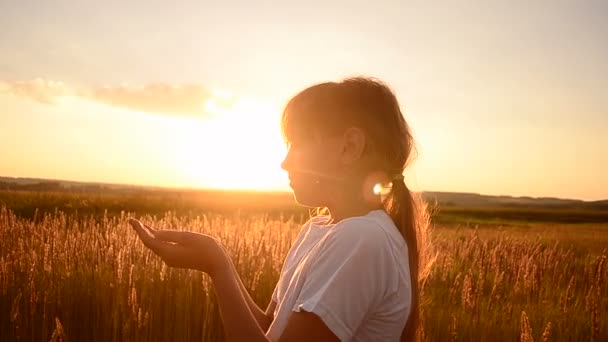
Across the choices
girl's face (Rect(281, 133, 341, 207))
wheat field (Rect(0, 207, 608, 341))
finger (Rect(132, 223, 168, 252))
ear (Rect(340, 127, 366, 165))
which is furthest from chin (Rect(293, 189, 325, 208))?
wheat field (Rect(0, 207, 608, 341))

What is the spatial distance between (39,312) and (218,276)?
294 centimetres

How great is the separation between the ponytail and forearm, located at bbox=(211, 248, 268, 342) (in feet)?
1.92

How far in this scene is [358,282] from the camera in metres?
1.58

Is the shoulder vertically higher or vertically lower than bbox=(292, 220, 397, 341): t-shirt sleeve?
higher

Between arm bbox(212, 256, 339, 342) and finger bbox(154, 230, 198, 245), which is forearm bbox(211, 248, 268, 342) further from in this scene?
finger bbox(154, 230, 198, 245)

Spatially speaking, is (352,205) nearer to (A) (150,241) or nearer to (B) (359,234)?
(B) (359,234)

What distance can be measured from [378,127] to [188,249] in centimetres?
75

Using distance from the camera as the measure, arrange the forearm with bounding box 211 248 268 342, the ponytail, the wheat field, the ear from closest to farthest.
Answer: the forearm with bounding box 211 248 268 342 < the ear < the ponytail < the wheat field

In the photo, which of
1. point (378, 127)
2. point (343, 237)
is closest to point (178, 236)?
point (343, 237)

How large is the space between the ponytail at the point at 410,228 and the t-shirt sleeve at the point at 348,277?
374mm

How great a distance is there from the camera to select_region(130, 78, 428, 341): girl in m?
1.58

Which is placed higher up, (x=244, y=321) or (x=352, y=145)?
(x=352, y=145)

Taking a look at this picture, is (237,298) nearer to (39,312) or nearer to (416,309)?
(416,309)

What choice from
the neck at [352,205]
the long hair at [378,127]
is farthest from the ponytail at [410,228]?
the neck at [352,205]
